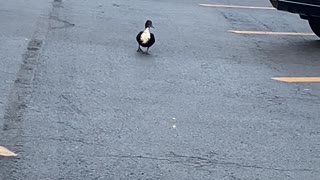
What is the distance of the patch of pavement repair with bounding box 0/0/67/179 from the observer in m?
5.84

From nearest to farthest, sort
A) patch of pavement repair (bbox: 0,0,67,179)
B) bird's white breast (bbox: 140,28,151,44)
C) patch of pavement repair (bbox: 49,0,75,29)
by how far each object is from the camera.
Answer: patch of pavement repair (bbox: 0,0,67,179)
bird's white breast (bbox: 140,28,151,44)
patch of pavement repair (bbox: 49,0,75,29)

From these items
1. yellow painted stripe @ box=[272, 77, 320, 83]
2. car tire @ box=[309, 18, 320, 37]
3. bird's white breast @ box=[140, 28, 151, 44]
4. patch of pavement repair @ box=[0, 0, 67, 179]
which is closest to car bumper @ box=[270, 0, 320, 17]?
car tire @ box=[309, 18, 320, 37]

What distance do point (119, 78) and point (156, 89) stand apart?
0.52 m

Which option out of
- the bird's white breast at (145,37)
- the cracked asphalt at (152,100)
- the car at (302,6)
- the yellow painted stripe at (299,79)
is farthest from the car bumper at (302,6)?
the bird's white breast at (145,37)

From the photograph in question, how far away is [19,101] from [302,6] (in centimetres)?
471

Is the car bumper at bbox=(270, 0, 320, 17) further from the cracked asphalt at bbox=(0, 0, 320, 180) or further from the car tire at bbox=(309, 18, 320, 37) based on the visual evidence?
the car tire at bbox=(309, 18, 320, 37)

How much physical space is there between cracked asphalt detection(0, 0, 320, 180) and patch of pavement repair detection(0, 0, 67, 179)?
1 cm

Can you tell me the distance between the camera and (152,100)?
7.88m

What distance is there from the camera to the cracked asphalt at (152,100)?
6.10 metres

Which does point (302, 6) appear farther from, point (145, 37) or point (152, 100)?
point (152, 100)

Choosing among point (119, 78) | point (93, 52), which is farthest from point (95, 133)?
point (93, 52)

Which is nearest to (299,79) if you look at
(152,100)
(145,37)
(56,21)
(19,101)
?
Result: (145,37)

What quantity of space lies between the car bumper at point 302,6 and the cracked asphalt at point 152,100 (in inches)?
21.9

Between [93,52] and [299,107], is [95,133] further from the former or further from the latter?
[93,52]
